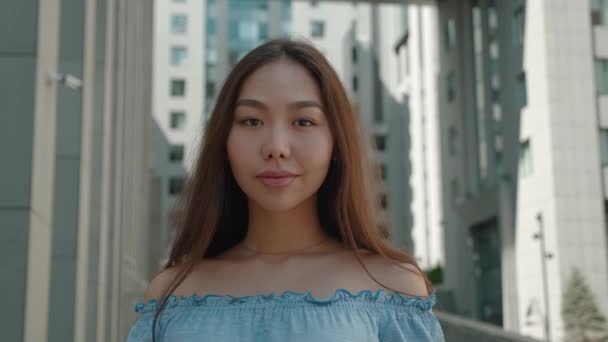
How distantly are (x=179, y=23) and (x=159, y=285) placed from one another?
187ft

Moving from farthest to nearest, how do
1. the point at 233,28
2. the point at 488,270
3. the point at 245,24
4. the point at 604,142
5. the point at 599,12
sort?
1. the point at 245,24
2. the point at 233,28
3. the point at 488,270
4. the point at 599,12
5. the point at 604,142

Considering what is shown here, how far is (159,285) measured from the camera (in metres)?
2.09

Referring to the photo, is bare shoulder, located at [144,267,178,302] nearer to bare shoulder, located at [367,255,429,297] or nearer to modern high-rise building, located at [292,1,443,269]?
bare shoulder, located at [367,255,429,297]

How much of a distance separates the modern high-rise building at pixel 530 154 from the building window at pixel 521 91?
0.05 meters

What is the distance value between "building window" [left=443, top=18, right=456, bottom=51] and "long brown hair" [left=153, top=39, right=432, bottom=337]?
33882mm

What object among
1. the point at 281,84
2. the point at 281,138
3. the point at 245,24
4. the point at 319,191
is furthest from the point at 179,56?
the point at 281,138

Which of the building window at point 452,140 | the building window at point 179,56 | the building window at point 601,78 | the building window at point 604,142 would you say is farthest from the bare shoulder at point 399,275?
the building window at point 179,56

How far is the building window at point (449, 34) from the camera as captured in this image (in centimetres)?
3515

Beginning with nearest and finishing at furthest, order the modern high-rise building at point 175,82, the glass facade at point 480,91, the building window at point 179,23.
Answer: the glass facade at point 480,91 < the modern high-rise building at point 175,82 < the building window at point 179,23

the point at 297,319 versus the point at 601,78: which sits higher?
the point at 601,78

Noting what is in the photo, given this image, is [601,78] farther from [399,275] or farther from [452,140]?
[399,275]

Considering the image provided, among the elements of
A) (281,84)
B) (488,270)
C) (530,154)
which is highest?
(530,154)

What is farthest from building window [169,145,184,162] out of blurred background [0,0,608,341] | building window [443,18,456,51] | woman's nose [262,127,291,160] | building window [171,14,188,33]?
woman's nose [262,127,291,160]

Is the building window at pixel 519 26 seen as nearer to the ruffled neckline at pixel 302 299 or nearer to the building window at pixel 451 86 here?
the building window at pixel 451 86
